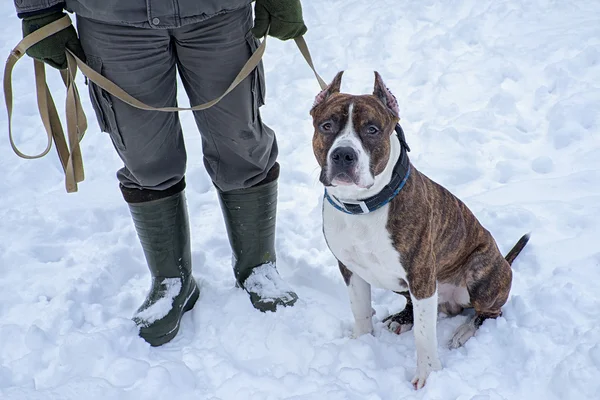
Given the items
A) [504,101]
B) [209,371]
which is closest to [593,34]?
[504,101]

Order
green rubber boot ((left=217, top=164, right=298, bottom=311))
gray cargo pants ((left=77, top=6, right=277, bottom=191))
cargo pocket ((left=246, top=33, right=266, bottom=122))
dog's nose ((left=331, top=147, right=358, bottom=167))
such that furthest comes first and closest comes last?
green rubber boot ((left=217, top=164, right=298, bottom=311))
cargo pocket ((left=246, top=33, right=266, bottom=122))
gray cargo pants ((left=77, top=6, right=277, bottom=191))
dog's nose ((left=331, top=147, right=358, bottom=167))

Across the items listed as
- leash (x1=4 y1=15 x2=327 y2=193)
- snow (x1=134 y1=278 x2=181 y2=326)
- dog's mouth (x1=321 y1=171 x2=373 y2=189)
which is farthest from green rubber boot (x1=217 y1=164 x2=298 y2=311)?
dog's mouth (x1=321 y1=171 x2=373 y2=189)

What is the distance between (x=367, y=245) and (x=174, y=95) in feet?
3.58

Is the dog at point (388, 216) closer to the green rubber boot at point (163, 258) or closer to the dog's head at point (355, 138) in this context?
the dog's head at point (355, 138)

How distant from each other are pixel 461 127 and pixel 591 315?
6.81 feet

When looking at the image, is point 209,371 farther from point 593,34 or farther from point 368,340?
point 593,34

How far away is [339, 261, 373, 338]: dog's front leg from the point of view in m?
2.82

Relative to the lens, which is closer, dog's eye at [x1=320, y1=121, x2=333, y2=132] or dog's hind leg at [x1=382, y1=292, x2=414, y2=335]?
dog's eye at [x1=320, y1=121, x2=333, y2=132]

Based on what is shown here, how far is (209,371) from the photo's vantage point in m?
2.67

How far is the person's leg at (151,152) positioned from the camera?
241 centimetres

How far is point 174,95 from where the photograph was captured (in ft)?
8.80

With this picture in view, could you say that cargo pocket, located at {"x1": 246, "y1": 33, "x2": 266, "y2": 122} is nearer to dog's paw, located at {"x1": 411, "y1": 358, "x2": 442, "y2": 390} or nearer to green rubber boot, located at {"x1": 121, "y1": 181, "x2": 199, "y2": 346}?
green rubber boot, located at {"x1": 121, "y1": 181, "x2": 199, "y2": 346}

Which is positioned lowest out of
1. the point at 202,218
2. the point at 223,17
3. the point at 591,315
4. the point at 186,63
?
the point at 202,218

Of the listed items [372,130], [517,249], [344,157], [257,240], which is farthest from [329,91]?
[517,249]
